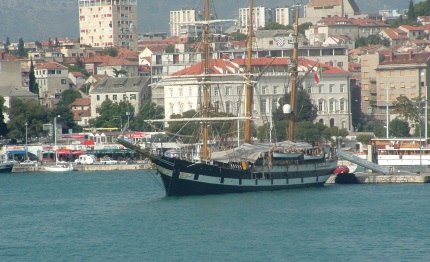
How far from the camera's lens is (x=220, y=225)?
36.5 m

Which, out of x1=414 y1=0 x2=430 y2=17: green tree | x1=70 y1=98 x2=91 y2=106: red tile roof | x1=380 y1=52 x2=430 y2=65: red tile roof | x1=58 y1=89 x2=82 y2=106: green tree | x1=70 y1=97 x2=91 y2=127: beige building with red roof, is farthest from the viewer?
x1=414 y1=0 x2=430 y2=17: green tree

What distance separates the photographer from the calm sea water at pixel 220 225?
32.0 meters

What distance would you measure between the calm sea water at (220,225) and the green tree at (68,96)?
50.3m

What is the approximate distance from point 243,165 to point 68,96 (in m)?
57.5

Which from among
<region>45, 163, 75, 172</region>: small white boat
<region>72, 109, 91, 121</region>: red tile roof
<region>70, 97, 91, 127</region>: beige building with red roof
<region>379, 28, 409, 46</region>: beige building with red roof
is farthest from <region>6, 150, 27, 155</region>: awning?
<region>379, 28, 409, 46</region>: beige building with red roof

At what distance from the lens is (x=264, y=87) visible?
8444 centimetres

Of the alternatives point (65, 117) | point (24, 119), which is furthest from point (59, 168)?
point (65, 117)

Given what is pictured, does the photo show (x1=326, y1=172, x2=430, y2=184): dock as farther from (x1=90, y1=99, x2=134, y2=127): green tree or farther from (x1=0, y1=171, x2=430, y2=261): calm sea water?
(x1=90, y1=99, x2=134, y2=127): green tree

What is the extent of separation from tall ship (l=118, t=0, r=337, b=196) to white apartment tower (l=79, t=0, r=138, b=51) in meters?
105

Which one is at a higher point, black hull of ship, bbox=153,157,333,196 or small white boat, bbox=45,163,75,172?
black hull of ship, bbox=153,157,333,196

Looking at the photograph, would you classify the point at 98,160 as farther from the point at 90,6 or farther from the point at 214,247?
the point at 90,6

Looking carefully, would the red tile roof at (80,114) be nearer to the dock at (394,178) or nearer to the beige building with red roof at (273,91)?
the beige building with red roof at (273,91)

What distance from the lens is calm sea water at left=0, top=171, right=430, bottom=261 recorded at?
105ft

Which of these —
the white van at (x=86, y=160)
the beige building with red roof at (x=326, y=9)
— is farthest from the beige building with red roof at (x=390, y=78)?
the beige building with red roof at (x=326, y=9)
